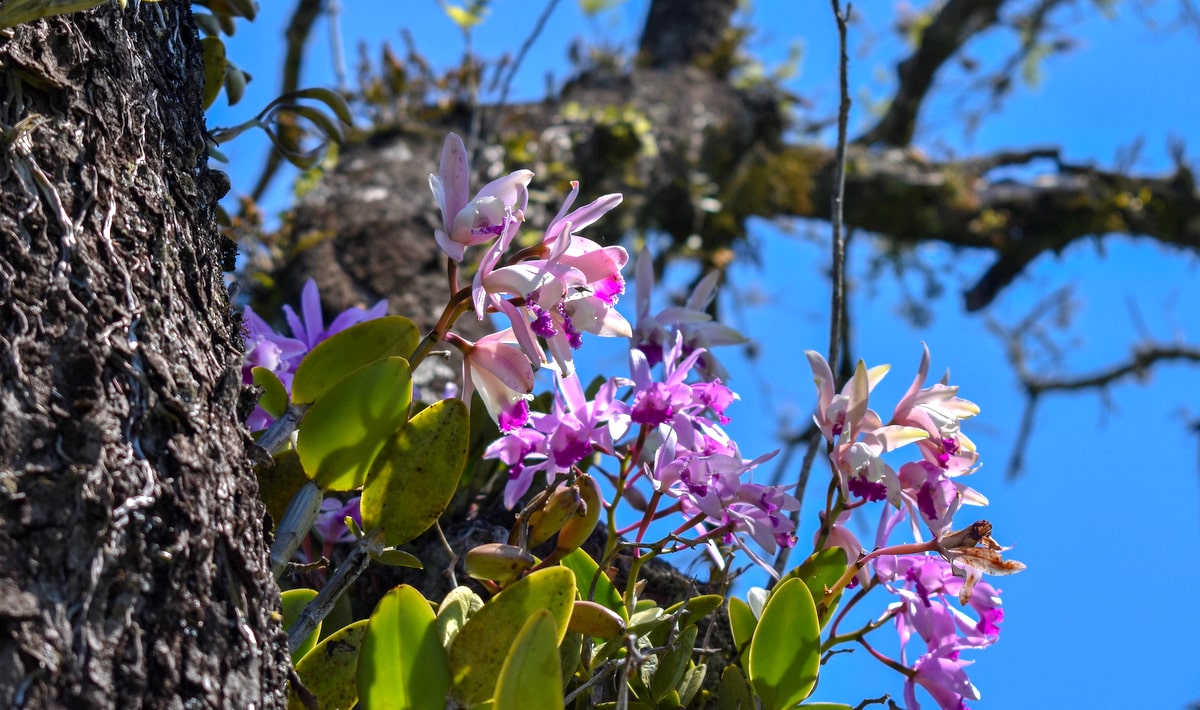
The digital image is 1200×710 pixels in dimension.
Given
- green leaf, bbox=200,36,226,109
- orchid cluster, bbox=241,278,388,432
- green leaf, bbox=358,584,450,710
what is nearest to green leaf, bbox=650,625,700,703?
green leaf, bbox=358,584,450,710

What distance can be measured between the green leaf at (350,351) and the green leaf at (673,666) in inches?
13.9

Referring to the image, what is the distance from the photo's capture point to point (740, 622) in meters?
0.95

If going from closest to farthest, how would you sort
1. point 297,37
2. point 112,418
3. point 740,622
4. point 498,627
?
1. point 112,418
2. point 498,627
3. point 740,622
4. point 297,37

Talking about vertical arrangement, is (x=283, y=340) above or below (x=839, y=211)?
below

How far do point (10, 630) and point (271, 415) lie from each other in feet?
1.65

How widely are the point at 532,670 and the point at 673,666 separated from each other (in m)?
0.27

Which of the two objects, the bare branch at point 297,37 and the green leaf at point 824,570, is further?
the bare branch at point 297,37

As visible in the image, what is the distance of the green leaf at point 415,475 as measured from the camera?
2.71 ft

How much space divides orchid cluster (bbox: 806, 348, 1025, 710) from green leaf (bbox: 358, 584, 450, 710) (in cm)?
43

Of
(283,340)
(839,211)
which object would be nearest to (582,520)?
(283,340)

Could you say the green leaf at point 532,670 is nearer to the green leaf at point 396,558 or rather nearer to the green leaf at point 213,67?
the green leaf at point 396,558

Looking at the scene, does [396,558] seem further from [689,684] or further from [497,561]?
[689,684]

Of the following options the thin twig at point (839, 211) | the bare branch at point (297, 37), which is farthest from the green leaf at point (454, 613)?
the bare branch at point (297, 37)

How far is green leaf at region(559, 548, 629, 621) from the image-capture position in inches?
37.1
